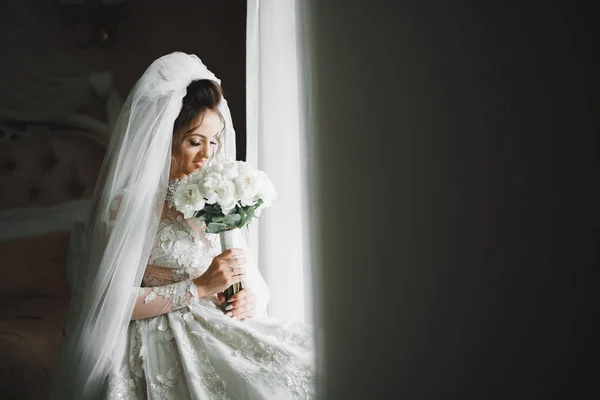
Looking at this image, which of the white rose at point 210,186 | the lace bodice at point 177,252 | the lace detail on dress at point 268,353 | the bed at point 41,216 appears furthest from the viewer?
the bed at point 41,216

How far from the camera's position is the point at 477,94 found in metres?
0.32

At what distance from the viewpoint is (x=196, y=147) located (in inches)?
57.5

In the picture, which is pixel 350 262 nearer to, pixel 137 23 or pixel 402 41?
pixel 402 41

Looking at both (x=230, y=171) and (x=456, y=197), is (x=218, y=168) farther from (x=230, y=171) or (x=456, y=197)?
(x=456, y=197)

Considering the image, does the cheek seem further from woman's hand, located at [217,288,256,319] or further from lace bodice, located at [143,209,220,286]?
woman's hand, located at [217,288,256,319]

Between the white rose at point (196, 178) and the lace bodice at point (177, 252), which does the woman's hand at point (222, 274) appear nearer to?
the lace bodice at point (177, 252)

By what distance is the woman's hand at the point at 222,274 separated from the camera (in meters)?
1.24

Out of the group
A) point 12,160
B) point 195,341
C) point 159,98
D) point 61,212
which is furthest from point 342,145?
point 12,160

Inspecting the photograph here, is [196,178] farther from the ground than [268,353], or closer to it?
farther from the ground

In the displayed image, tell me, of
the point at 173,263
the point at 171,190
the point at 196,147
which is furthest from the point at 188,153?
the point at 173,263

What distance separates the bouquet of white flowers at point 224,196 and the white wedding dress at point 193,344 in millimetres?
111

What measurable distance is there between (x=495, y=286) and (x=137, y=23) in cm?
269

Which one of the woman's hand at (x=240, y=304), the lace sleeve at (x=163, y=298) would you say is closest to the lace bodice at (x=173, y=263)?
the lace sleeve at (x=163, y=298)

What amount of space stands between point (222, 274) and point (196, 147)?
1.51ft
